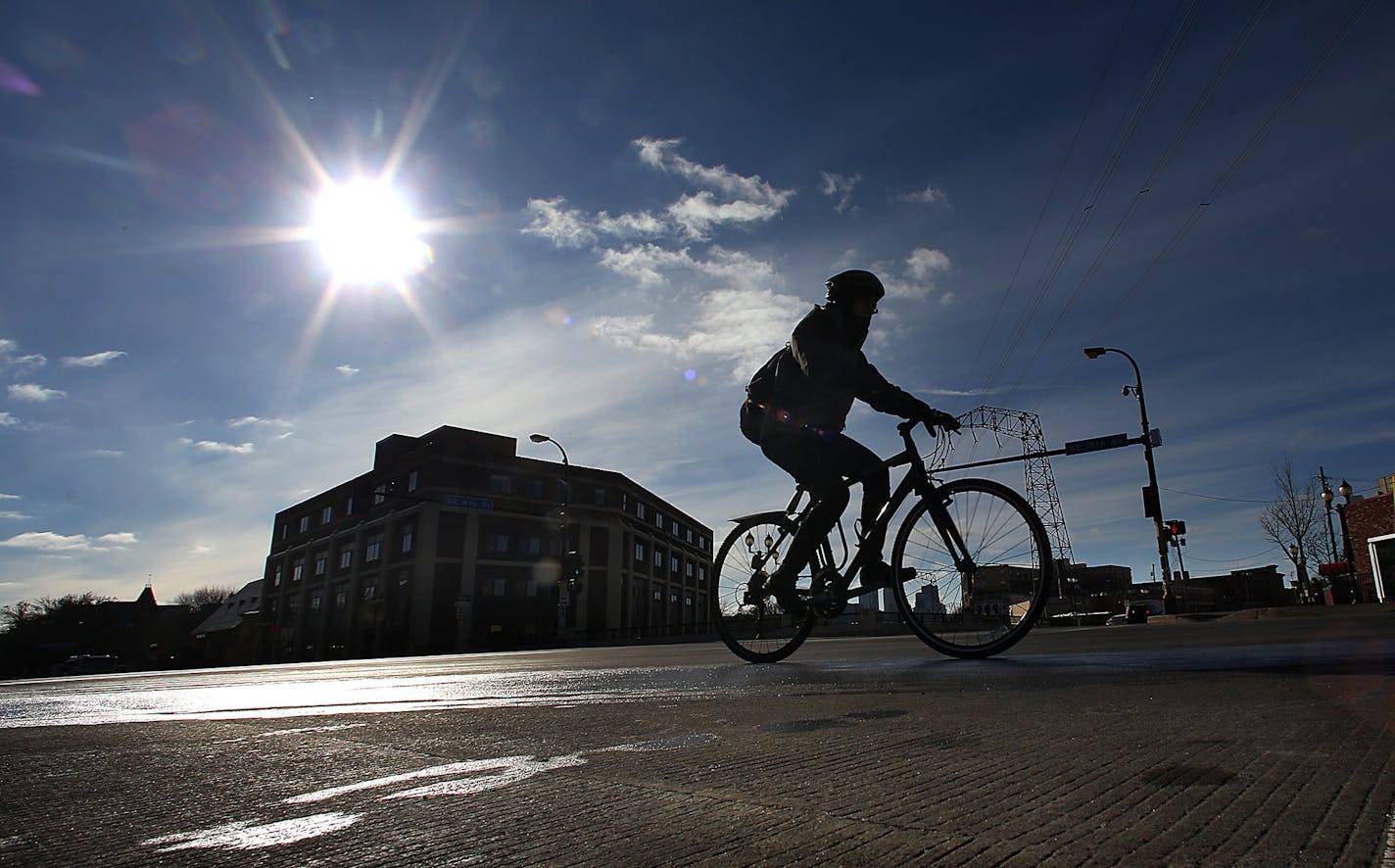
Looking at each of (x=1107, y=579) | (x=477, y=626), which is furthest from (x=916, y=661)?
(x=1107, y=579)

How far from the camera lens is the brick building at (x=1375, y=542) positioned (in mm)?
35406

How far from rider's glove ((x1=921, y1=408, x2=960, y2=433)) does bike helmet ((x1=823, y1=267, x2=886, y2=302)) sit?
0.73m

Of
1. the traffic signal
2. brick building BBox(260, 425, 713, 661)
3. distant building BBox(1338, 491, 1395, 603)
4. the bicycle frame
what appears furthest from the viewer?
brick building BBox(260, 425, 713, 661)

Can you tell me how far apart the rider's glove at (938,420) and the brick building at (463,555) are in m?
47.1

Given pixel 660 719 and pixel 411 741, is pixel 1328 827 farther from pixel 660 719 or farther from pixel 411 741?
pixel 411 741

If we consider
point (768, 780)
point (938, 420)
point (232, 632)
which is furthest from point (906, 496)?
point (232, 632)

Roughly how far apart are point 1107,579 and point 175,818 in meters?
108

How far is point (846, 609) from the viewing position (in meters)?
4.66

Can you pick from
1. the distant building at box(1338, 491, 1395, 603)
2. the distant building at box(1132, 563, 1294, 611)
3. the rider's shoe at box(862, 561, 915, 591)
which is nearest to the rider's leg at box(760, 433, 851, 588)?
the rider's shoe at box(862, 561, 915, 591)

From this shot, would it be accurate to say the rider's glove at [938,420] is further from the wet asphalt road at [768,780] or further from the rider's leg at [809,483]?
the wet asphalt road at [768,780]

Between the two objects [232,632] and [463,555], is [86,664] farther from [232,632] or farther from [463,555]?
[463,555]

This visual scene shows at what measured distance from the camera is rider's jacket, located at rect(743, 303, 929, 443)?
14.4ft

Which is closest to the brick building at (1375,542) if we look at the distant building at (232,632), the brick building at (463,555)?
the brick building at (463,555)

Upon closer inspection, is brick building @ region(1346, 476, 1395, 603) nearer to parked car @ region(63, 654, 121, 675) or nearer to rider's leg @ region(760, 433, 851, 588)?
rider's leg @ region(760, 433, 851, 588)
